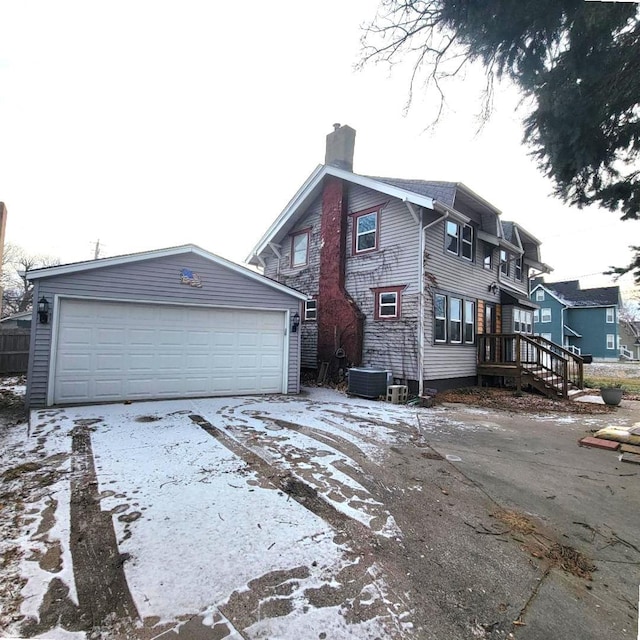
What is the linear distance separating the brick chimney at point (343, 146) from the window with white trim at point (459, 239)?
4.27m

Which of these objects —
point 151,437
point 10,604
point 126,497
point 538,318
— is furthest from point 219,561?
point 538,318

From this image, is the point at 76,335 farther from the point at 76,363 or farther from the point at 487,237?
the point at 487,237

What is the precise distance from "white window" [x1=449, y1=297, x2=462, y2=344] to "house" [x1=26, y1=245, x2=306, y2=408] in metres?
4.87

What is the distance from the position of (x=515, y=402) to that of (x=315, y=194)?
9637mm

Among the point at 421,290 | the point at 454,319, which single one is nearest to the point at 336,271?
the point at 421,290

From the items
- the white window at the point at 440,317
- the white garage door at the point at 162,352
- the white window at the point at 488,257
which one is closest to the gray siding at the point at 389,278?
the white window at the point at 440,317

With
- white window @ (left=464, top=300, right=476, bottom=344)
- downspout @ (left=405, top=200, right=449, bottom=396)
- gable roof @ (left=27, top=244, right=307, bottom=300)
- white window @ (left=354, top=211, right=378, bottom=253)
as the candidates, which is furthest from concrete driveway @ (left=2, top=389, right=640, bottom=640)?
white window @ (left=354, top=211, right=378, bottom=253)

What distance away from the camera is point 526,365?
37.0ft

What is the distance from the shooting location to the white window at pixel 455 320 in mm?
11211

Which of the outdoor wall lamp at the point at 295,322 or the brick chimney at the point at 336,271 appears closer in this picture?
the outdoor wall lamp at the point at 295,322

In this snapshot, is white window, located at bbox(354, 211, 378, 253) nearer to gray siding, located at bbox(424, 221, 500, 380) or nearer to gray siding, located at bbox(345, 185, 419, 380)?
gray siding, located at bbox(345, 185, 419, 380)

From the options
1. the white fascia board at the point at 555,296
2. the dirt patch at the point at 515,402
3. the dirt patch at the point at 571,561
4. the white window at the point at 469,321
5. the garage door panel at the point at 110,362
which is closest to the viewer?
the dirt patch at the point at 571,561

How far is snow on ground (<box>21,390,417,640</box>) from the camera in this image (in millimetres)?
2014

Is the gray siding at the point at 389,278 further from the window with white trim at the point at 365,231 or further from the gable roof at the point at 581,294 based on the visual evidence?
the gable roof at the point at 581,294
